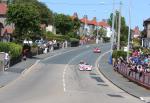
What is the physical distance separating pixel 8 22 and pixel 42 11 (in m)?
61.9

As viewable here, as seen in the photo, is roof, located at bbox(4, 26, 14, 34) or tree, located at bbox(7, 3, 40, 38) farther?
roof, located at bbox(4, 26, 14, 34)

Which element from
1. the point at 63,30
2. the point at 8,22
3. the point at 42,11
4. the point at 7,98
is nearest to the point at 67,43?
the point at 42,11

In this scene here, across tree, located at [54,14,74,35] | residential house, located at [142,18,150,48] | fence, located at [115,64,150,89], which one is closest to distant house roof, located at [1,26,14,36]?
residential house, located at [142,18,150,48]

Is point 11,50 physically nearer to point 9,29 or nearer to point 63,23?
point 9,29

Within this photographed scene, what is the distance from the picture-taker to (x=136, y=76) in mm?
45844

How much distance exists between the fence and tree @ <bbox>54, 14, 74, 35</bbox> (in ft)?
331

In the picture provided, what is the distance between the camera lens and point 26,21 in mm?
78312

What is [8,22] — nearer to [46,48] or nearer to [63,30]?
[46,48]

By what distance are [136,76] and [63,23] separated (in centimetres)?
11463

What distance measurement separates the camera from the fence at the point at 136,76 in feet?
133

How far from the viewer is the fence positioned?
40.6m

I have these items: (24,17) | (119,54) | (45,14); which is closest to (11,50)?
(24,17)

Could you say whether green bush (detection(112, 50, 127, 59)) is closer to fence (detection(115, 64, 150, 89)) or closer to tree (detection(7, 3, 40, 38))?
tree (detection(7, 3, 40, 38))

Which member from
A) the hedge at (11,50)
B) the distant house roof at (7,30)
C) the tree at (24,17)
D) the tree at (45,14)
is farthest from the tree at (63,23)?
the hedge at (11,50)
